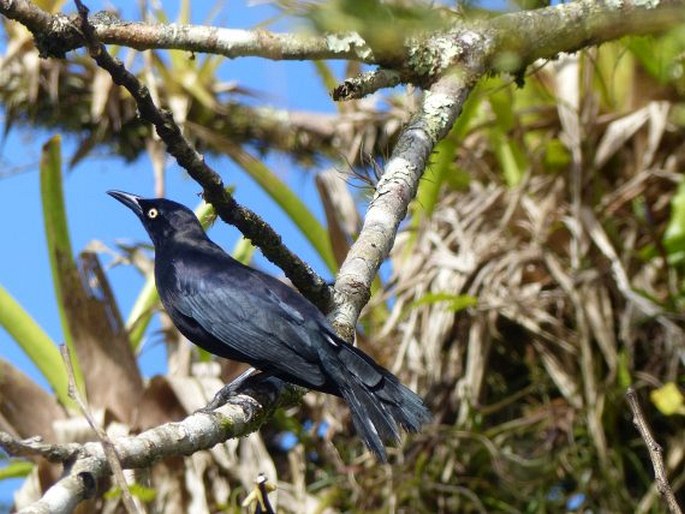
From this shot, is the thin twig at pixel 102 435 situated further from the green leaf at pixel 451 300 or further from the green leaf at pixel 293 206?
the green leaf at pixel 293 206

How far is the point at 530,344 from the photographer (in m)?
6.38

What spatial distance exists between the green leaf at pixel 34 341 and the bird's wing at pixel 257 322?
162cm

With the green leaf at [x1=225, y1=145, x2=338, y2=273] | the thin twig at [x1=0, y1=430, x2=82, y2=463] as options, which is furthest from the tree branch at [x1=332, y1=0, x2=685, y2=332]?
the green leaf at [x1=225, y1=145, x2=338, y2=273]

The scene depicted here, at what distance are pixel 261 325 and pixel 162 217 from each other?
980 mm

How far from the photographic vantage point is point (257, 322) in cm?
409

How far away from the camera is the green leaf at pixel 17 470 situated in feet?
18.4

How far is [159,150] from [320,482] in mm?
2183

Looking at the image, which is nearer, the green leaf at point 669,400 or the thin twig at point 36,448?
the thin twig at point 36,448

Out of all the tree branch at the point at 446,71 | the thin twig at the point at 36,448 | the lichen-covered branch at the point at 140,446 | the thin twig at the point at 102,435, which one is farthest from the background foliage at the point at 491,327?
the thin twig at the point at 102,435

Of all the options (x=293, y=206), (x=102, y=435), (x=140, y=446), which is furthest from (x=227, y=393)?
(x=293, y=206)

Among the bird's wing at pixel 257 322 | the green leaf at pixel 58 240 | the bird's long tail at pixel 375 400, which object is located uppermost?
the green leaf at pixel 58 240

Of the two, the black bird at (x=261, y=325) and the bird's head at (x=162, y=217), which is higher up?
the bird's head at (x=162, y=217)

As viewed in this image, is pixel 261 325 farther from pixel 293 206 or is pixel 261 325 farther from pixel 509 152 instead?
pixel 509 152

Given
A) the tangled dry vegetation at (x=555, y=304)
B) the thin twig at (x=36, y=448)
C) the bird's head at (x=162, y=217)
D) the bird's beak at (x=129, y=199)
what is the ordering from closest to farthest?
1. the thin twig at (x=36, y=448)
2. the bird's head at (x=162, y=217)
3. the bird's beak at (x=129, y=199)
4. the tangled dry vegetation at (x=555, y=304)
